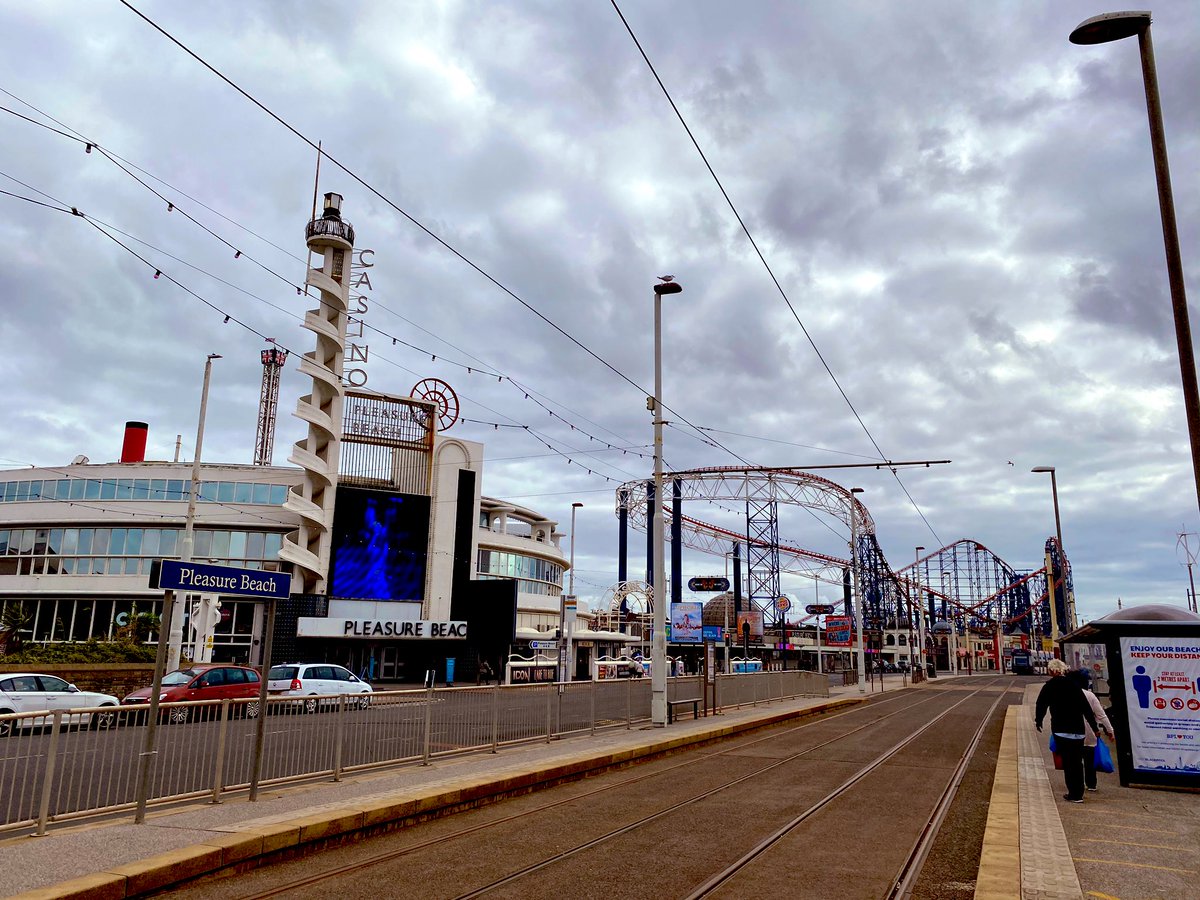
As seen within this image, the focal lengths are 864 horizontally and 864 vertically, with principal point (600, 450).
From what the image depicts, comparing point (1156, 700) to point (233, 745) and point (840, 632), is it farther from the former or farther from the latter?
point (840, 632)

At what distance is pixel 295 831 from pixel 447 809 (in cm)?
261

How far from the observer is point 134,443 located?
62312 millimetres

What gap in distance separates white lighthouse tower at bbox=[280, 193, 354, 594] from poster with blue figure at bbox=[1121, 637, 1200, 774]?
41.3 m

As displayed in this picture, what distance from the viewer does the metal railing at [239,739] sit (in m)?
8.70

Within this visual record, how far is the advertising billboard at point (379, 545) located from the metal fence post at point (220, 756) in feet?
129

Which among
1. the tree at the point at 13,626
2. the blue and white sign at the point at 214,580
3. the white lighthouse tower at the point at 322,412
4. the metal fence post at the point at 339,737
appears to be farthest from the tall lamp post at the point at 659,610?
the tree at the point at 13,626

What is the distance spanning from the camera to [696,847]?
8.85 meters

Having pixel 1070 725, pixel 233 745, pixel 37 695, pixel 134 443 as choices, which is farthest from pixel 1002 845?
pixel 134 443

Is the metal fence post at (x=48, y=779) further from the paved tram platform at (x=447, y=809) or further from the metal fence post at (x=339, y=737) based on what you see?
the metal fence post at (x=339, y=737)

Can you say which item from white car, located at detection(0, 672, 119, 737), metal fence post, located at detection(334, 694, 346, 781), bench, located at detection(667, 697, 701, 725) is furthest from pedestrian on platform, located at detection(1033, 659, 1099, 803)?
white car, located at detection(0, 672, 119, 737)

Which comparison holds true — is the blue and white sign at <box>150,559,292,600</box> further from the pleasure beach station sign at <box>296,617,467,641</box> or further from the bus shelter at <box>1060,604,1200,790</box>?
the pleasure beach station sign at <box>296,617,467,641</box>

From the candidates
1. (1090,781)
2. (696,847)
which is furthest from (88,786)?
(1090,781)

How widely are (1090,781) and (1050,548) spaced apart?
354ft

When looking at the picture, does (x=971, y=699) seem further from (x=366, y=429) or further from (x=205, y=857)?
(x=205, y=857)
